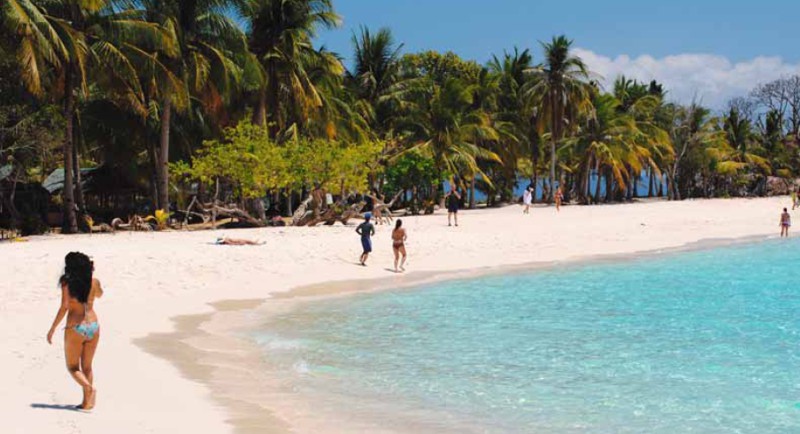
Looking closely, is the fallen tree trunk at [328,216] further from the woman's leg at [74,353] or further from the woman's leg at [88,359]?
the woman's leg at [74,353]

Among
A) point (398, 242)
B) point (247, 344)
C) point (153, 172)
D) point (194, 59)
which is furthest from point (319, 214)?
point (247, 344)

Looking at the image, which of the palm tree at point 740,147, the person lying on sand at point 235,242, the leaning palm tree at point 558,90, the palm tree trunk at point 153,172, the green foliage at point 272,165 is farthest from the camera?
the palm tree at point 740,147

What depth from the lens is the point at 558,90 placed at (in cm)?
4528

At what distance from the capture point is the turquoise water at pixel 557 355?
Result: 7.59 meters

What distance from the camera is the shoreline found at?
719cm

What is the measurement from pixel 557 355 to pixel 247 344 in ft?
13.7

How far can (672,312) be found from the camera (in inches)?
554

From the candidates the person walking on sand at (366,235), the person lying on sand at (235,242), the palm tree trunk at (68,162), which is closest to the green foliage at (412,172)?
the palm tree trunk at (68,162)

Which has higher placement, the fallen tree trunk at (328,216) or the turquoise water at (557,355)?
the fallen tree trunk at (328,216)

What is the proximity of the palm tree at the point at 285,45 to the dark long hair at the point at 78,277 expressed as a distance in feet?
84.0

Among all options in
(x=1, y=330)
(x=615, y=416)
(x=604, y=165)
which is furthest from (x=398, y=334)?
(x=604, y=165)

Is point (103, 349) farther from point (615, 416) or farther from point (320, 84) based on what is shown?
point (320, 84)

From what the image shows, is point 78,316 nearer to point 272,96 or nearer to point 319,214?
point 319,214

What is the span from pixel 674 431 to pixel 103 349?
21.7ft
